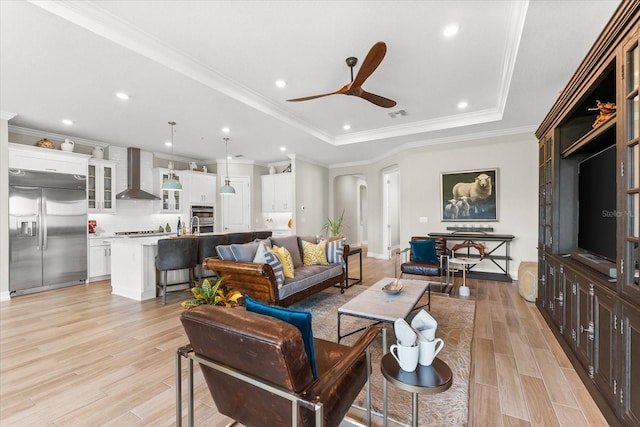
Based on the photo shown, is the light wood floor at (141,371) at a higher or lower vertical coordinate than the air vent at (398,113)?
lower

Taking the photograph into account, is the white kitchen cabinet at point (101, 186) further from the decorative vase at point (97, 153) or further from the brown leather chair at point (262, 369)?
the brown leather chair at point (262, 369)

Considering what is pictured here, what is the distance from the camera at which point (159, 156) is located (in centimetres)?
715

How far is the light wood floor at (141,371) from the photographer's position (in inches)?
71.9

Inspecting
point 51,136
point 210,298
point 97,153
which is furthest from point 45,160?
point 210,298

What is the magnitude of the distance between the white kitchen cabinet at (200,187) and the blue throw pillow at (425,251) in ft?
18.0

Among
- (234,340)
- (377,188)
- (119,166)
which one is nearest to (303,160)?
(377,188)

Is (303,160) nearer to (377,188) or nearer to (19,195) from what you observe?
(377,188)

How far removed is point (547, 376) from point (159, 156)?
26.4 feet

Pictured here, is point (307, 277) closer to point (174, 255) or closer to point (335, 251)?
point (335, 251)

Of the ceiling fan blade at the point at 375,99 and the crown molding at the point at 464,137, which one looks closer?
the ceiling fan blade at the point at 375,99

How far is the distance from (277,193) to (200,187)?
2.01m

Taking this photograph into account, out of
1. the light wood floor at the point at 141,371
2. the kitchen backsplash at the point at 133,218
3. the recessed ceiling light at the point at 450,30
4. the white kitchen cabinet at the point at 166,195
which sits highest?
the recessed ceiling light at the point at 450,30

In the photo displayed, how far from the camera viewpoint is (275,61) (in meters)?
3.20

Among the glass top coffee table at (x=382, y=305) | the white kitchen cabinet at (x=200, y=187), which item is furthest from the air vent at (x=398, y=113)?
the white kitchen cabinet at (x=200, y=187)
